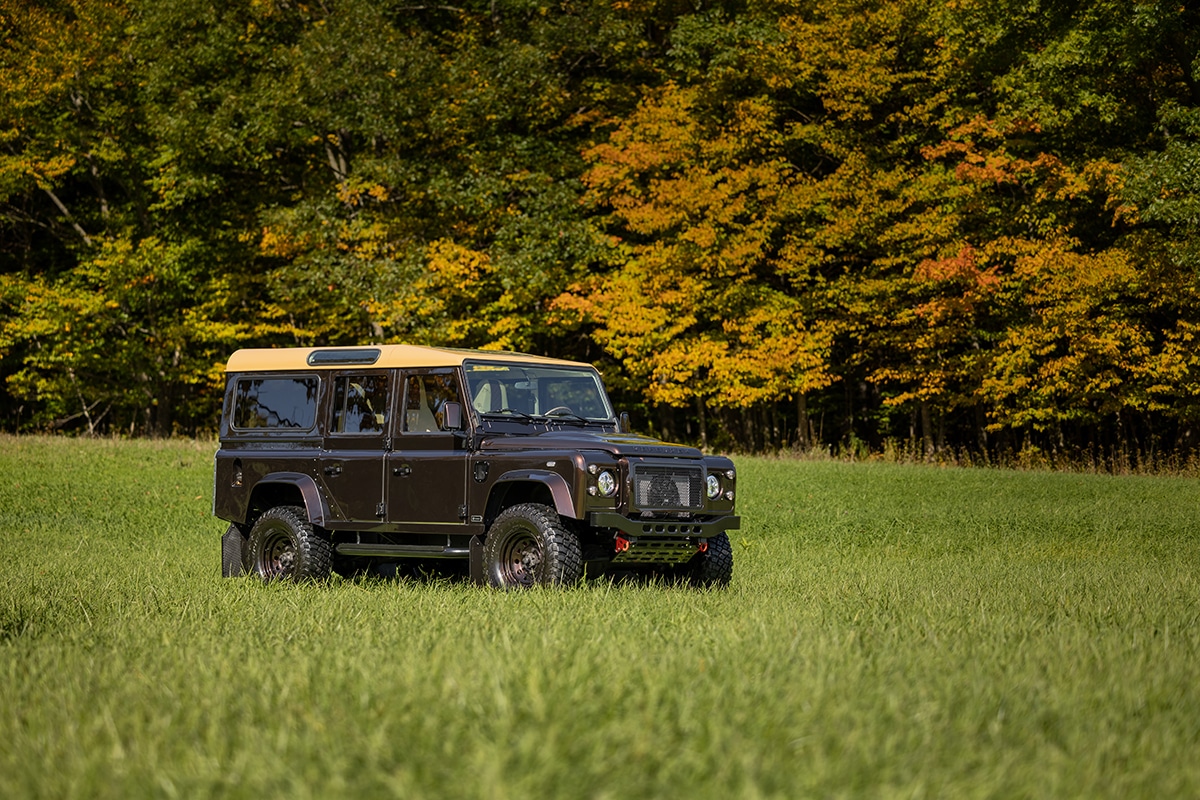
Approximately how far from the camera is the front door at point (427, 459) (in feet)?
34.8

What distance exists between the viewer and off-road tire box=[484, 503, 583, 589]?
9.73 meters

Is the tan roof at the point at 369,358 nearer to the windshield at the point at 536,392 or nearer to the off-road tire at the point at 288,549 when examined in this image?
the windshield at the point at 536,392

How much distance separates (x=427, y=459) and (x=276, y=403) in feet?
6.81

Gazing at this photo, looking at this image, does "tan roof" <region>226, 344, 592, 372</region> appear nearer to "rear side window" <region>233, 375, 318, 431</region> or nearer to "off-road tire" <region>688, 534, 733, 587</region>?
"rear side window" <region>233, 375, 318, 431</region>

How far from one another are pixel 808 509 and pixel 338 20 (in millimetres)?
17403

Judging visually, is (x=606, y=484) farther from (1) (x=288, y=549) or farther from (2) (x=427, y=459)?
(1) (x=288, y=549)

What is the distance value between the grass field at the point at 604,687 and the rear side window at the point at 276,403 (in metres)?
1.54

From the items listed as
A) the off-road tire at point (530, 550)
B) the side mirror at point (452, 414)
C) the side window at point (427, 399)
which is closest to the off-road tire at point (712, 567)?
the off-road tire at point (530, 550)

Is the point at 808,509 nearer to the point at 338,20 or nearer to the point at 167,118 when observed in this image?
the point at 338,20

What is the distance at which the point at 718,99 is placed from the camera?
30375 mm

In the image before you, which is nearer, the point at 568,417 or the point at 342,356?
the point at 568,417

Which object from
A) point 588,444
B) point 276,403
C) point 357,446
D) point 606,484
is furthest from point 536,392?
point 276,403

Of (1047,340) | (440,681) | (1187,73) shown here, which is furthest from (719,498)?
(1187,73)

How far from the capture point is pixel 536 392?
37.0ft
